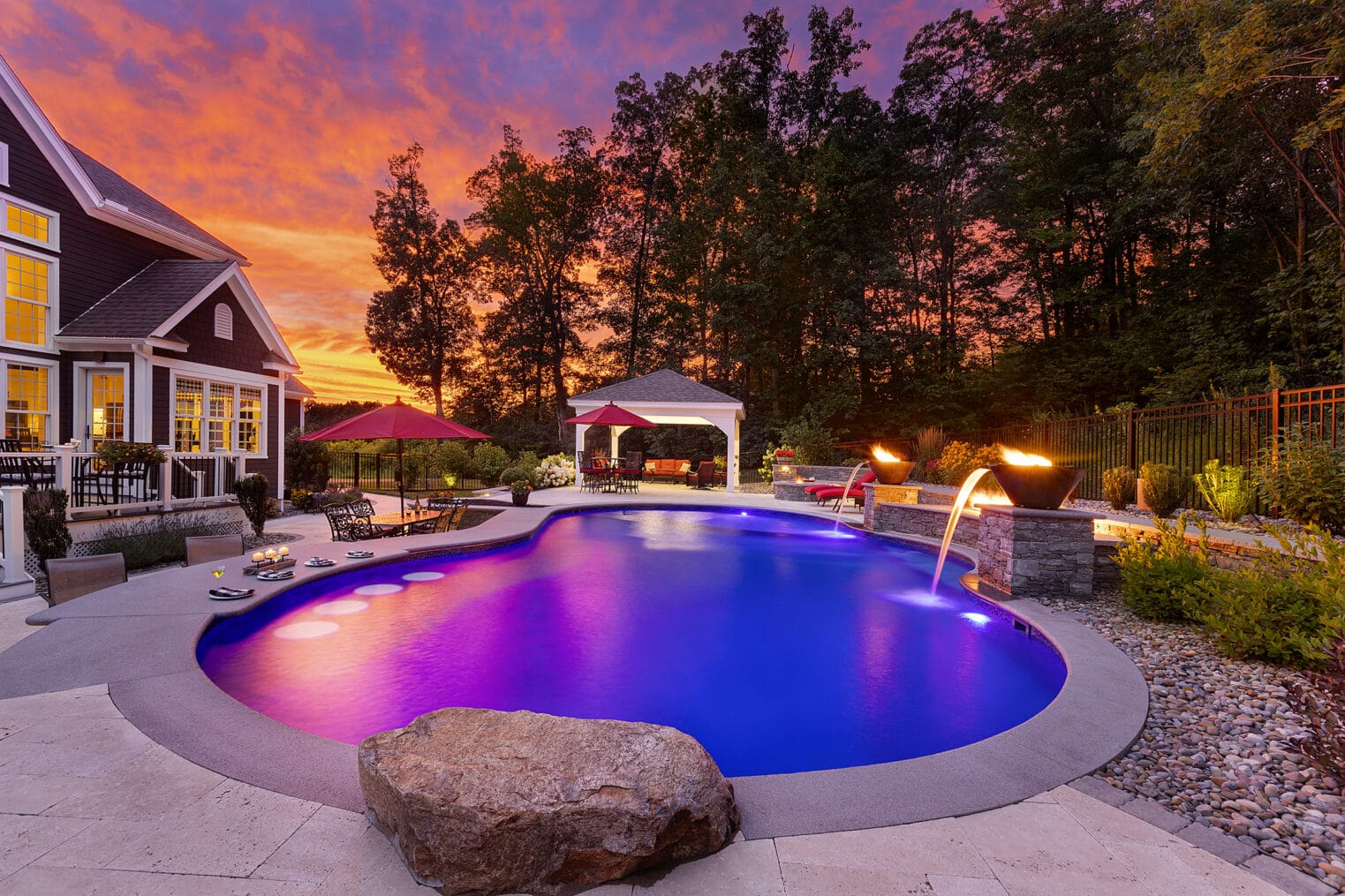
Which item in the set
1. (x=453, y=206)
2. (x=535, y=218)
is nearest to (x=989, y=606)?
(x=535, y=218)

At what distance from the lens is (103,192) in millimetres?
10797

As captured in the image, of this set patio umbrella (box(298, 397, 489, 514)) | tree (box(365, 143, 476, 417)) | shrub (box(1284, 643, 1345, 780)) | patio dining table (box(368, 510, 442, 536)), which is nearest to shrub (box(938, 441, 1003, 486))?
shrub (box(1284, 643, 1345, 780))

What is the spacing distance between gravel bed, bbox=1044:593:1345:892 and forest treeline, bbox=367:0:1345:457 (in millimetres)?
9961

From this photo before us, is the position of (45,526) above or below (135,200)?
below

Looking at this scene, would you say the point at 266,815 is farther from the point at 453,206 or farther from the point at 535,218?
the point at 453,206

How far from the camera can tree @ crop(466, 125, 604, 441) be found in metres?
30.0

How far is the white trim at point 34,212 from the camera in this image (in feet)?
30.6

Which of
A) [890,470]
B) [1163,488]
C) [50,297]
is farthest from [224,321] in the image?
[1163,488]

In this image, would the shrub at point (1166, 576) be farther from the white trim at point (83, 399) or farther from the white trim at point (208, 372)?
the white trim at point (208, 372)

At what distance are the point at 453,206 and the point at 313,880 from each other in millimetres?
34495

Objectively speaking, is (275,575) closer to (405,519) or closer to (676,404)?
(405,519)

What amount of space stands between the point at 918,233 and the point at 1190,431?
18.6 metres

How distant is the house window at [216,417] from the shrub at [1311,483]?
18233 millimetres

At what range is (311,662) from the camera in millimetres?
5160
